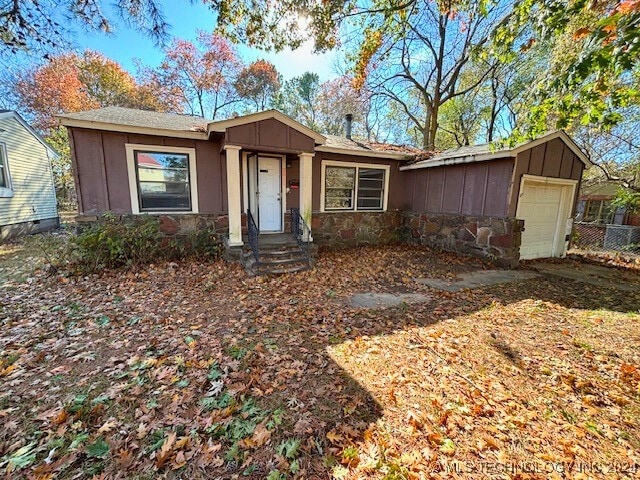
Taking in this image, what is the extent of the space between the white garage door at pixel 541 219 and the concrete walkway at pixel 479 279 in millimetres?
1567

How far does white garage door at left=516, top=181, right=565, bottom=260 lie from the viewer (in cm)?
711

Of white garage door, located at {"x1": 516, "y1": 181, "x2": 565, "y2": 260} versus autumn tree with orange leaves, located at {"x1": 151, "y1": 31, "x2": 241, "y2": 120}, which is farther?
autumn tree with orange leaves, located at {"x1": 151, "y1": 31, "x2": 241, "y2": 120}

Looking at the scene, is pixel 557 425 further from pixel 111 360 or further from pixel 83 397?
pixel 111 360

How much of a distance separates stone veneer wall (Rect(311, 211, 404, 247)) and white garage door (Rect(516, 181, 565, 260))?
3.55 m

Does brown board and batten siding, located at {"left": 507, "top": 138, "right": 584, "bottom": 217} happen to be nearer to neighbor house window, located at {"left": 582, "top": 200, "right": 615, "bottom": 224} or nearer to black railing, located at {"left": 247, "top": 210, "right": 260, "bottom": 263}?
black railing, located at {"left": 247, "top": 210, "right": 260, "bottom": 263}

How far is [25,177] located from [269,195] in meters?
10.4

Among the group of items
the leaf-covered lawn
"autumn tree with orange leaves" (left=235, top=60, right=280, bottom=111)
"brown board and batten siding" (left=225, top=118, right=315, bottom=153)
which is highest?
"autumn tree with orange leaves" (left=235, top=60, right=280, bottom=111)

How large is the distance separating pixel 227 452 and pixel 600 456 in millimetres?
2498

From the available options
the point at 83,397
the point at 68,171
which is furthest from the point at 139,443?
the point at 68,171

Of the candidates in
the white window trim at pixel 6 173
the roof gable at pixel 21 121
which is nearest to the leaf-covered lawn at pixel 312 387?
the white window trim at pixel 6 173

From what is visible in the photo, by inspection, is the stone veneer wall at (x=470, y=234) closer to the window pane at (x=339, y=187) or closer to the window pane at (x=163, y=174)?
the window pane at (x=339, y=187)

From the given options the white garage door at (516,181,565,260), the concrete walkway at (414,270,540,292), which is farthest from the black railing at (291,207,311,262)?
the white garage door at (516,181,565,260)

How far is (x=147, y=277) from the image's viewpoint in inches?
214

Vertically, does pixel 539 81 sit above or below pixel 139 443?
above
